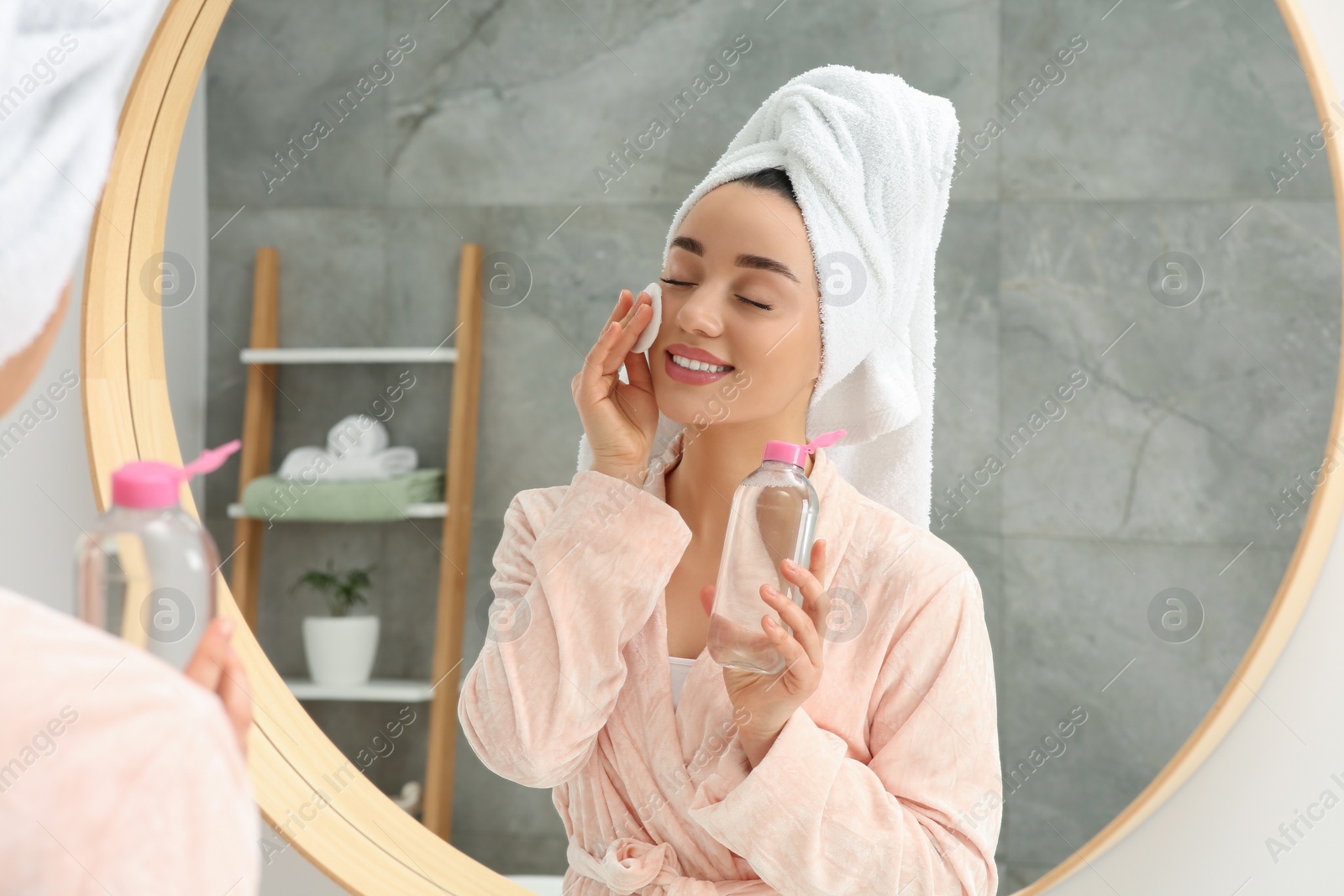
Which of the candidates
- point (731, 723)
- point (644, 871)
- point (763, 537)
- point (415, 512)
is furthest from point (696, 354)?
point (415, 512)

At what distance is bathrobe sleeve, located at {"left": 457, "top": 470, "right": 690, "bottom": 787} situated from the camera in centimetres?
76

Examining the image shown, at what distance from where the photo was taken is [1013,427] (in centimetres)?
191

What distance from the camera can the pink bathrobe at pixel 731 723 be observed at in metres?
0.69

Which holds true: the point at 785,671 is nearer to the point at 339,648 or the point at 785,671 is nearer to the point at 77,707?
the point at 77,707

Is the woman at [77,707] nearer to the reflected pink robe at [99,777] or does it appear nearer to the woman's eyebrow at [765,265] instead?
the reflected pink robe at [99,777]

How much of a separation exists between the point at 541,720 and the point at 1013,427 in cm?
137

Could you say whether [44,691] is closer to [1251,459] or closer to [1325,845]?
[1325,845]

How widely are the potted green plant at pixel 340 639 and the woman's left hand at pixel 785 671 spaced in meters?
1.40

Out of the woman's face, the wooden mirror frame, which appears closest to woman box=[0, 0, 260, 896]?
the woman's face

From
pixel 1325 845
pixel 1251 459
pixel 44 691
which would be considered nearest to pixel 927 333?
pixel 1325 845

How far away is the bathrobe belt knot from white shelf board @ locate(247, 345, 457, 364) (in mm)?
1331

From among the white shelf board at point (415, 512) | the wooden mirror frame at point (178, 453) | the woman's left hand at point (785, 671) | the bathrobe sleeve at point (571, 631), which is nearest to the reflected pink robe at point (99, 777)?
the woman's left hand at point (785, 671)

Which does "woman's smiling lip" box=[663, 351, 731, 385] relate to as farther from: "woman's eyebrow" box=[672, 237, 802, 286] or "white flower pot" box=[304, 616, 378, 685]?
"white flower pot" box=[304, 616, 378, 685]

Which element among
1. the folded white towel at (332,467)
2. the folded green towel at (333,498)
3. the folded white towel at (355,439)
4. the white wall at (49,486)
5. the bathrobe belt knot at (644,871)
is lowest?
the bathrobe belt knot at (644,871)
